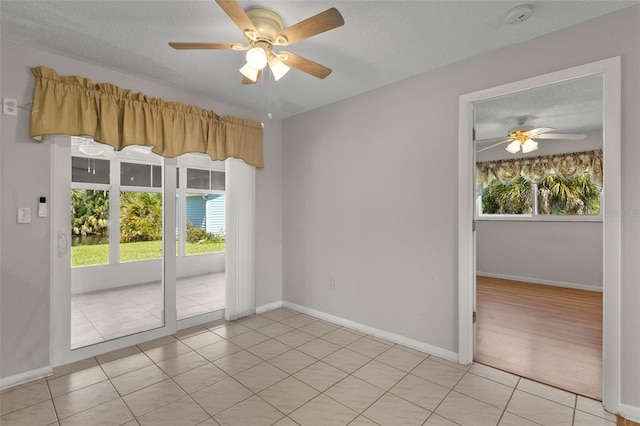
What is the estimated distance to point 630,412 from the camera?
1.85m

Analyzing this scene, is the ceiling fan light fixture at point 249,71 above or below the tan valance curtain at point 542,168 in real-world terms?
above

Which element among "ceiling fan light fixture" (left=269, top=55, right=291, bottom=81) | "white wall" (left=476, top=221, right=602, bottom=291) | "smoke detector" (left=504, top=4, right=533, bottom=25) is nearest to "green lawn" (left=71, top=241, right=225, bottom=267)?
"ceiling fan light fixture" (left=269, top=55, right=291, bottom=81)

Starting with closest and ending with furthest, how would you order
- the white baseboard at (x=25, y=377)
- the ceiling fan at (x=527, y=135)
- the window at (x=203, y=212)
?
1. the white baseboard at (x=25, y=377)
2. the window at (x=203, y=212)
3. the ceiling fan at (x=527, y=135)

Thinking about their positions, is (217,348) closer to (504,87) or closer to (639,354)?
(639,354)

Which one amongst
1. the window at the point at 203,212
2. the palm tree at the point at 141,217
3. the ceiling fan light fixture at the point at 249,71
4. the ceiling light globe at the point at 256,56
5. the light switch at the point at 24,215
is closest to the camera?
the ceiling light globe at the point at 256,56

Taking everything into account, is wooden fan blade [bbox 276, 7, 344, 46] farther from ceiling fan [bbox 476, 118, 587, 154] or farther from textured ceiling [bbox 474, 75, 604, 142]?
ceiling fan [bbox 476, 118, 587, 154]

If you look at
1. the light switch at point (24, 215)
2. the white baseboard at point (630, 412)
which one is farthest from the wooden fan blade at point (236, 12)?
the white baseboard at point (630, 412)

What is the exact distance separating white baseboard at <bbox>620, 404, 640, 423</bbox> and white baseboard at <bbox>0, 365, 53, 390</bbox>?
13.3 feet

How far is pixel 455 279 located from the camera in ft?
8.53

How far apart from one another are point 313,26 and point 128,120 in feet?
6.56

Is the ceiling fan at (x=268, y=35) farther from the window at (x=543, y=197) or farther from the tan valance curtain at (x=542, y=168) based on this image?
the window at (x=543, y=197)

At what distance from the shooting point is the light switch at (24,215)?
229 centimetres

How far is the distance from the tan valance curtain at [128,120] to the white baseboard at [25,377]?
1810mm

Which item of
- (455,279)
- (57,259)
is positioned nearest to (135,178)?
(57,259)
